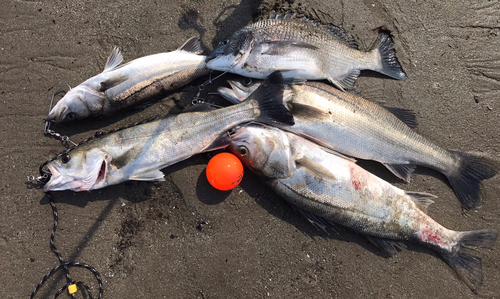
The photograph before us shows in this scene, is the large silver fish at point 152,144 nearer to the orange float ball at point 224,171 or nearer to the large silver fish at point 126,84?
the orange float ball at point 224,171

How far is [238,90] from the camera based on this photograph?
3734 mm

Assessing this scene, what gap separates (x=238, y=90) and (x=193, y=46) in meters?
1.02

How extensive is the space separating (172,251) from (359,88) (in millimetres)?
3784

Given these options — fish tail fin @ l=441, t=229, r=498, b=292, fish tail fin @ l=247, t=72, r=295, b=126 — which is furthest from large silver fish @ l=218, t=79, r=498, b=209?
fish tail fin @ l=441, t=229, r=498, b=292

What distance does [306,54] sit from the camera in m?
3.69

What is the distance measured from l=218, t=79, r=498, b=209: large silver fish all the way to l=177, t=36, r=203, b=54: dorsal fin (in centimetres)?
82

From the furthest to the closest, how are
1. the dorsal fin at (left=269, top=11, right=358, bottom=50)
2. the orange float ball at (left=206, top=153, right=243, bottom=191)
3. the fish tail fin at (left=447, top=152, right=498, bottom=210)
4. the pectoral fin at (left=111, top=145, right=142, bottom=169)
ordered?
the dorsal fin at (left=269, top=11, right=358, bottom=50)
the fish tail fin at (left=447, top=152, right=498, bottom=210)
the pectoral fin at (left=111, top=145, right=142, bottom=169)
the orange float ball at (left=206, top=153, right=243, bottom=191)

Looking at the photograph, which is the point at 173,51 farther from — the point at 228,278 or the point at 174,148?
the point at 228,278

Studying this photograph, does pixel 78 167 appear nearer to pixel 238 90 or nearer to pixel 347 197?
pixel 238 90

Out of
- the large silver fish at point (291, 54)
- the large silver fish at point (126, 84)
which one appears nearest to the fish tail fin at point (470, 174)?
the large silver fish at point (291, 54)

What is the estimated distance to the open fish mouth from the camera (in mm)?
3404

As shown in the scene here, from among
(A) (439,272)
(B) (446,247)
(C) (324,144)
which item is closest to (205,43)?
(C) (324,144)

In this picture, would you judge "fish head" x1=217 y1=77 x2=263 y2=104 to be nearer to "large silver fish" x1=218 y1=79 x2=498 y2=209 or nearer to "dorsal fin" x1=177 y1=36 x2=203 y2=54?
"large silver fish" x1=218 y1=79 x2=498 y2=209

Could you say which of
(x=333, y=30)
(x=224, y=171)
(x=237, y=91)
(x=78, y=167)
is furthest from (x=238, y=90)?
(x=78, y=167)
